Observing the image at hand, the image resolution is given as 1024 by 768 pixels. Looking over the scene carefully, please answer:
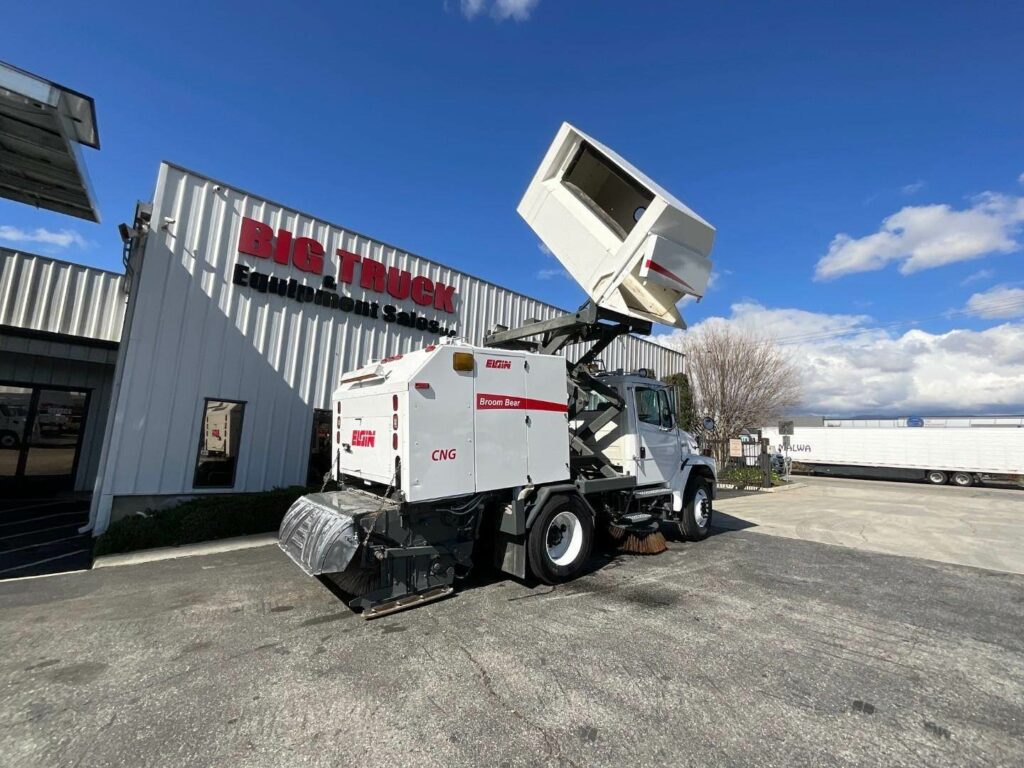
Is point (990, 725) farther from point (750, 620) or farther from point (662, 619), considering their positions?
point (662, 619)

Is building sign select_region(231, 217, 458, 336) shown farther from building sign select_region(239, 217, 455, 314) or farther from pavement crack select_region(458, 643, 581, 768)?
pavement crack select_region(458, 643, 581, 768)

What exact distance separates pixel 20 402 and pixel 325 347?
813 cm

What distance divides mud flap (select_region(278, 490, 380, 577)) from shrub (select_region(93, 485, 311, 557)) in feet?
10.2

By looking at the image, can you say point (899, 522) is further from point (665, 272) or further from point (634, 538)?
point (665, 272)

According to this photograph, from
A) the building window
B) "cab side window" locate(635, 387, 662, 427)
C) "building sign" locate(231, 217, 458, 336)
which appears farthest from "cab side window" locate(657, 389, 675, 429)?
the building window

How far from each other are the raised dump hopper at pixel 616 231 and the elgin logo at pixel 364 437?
347 centimetres

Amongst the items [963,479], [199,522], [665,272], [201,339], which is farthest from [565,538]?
[963,479]

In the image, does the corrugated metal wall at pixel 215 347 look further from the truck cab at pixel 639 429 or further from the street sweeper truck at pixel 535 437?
the truck cab at pixel 639 429

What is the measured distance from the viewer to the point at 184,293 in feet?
28.0

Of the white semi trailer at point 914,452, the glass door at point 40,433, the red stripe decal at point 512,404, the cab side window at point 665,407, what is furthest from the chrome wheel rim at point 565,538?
the white semi trailer at point 914,452

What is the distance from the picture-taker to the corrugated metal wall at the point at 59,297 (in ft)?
34.0

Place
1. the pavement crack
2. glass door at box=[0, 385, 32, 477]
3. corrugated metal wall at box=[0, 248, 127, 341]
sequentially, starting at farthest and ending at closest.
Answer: glass door at box=[0, 385, 32, 477], corrugated metal wall at box=[0, 248, 127, 341], the pavement crack

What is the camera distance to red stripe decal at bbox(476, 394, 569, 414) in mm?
5219

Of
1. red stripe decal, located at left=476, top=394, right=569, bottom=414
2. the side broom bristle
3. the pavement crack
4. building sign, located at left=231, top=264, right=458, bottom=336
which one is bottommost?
the pavement crack
